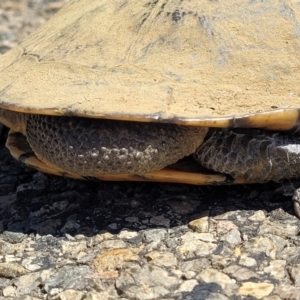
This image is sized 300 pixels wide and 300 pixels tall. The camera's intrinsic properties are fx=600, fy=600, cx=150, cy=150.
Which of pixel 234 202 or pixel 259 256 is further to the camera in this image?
pixel 234 202

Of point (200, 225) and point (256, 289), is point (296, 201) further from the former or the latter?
point (256, 289)

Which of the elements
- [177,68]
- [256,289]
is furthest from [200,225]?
[177,68]

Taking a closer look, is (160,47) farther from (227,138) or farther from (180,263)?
(180,263)

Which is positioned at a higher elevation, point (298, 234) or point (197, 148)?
point (197, 148)

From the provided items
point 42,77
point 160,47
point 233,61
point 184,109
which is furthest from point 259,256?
point 42,77

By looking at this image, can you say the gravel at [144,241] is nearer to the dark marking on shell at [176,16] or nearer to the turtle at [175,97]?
the turtle at [175,97]

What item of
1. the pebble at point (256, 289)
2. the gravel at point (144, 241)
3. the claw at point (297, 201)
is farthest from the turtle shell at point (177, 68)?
the pebble at point (256, 289)

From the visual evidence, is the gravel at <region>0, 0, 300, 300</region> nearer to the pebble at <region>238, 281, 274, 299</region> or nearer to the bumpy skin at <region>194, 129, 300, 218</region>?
the pebble at <region>238, 281, 274, 299</region>
